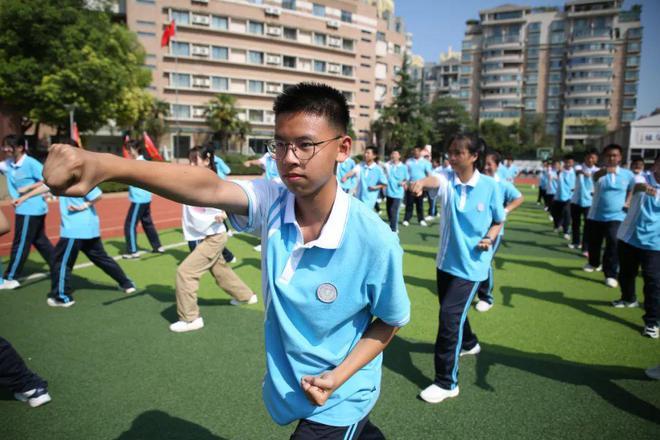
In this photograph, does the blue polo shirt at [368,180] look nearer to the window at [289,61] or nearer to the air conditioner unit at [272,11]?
the window at [289,61]

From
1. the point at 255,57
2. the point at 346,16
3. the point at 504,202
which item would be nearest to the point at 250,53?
the point at 255,57

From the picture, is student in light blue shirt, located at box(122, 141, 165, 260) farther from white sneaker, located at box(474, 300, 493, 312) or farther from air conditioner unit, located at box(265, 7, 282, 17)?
air conditioner unit, located at box(265, 7, 282, 17)

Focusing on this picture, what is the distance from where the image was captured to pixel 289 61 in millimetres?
54406

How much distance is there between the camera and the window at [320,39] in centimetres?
5566

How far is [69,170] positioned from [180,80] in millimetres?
53043

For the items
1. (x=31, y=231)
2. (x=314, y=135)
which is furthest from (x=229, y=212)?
(x=31, y=231)

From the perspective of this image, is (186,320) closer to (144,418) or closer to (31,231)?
(144,418)

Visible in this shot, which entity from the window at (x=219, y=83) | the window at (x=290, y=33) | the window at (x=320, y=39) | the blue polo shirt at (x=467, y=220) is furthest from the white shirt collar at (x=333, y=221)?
the window at (x=320, y=39)

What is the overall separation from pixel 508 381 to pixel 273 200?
3.11 meters

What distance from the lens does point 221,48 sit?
50031 millimetres

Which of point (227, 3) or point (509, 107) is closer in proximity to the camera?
point (227, 3)

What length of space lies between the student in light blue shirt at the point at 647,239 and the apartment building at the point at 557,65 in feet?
268

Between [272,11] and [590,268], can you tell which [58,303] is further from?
[272,11]

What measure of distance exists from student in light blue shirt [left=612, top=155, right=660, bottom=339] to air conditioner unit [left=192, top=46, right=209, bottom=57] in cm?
5096
